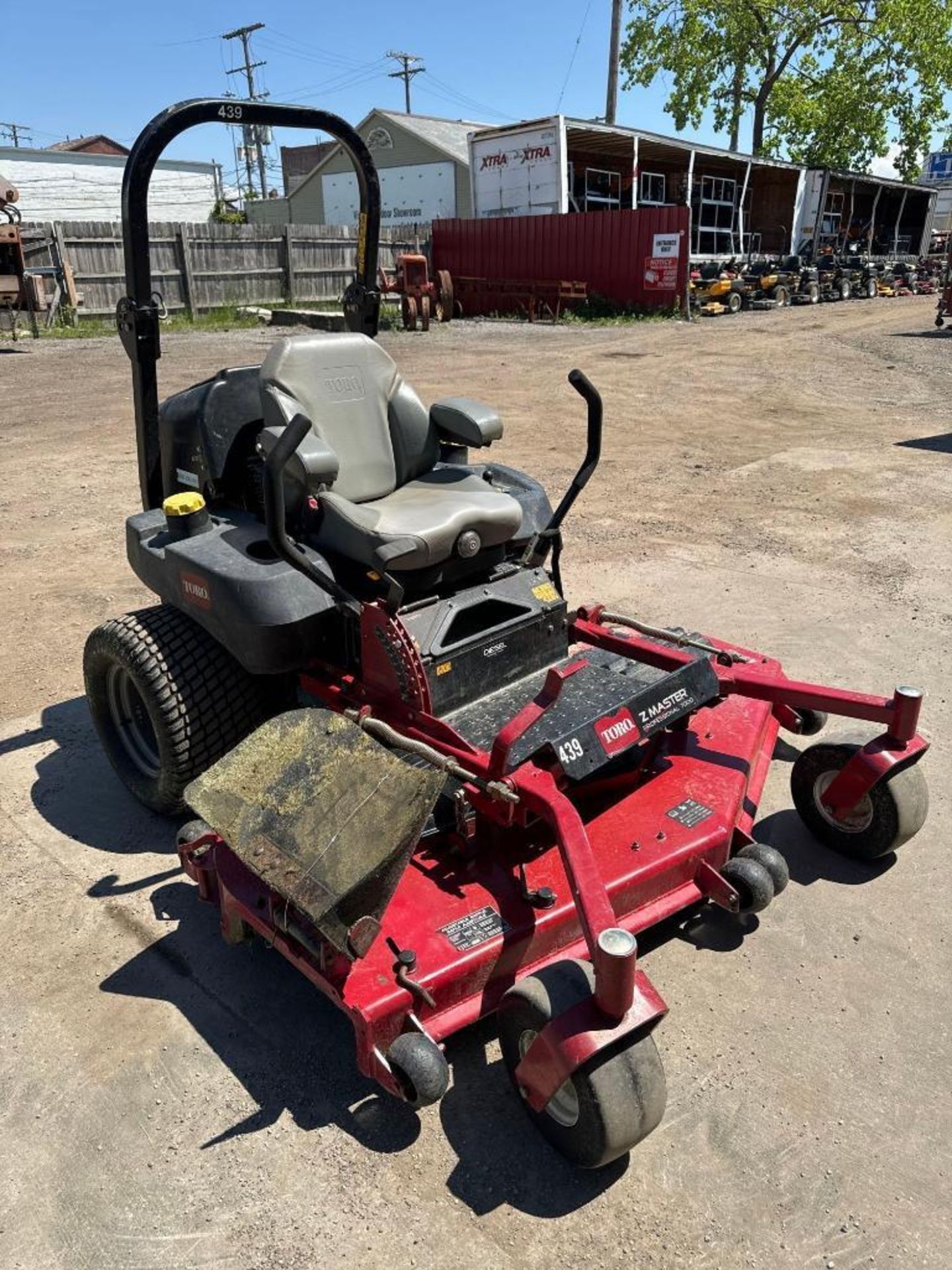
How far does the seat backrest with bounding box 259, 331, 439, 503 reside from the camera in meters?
3.50

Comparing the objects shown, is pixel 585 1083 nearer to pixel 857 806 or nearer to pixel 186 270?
pixel 857 806

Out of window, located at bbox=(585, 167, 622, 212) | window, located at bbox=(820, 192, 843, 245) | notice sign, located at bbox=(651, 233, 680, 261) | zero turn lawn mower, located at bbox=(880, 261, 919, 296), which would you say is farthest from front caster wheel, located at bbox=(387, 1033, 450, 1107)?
window, located at bbox=(820, 192, 843, 245)

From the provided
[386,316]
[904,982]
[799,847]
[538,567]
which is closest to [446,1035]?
[904,982]

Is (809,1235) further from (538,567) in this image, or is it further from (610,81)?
(610,81)

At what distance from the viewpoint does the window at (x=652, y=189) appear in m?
28.0

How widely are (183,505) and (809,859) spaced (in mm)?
2479

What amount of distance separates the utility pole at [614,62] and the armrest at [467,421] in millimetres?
29200

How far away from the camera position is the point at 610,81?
2911 cm

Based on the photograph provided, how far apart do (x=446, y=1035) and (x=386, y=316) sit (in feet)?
63.2


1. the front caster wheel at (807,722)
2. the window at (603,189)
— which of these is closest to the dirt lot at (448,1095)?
the front caster wheel at (807,722)

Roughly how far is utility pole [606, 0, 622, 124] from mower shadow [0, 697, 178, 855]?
29.9 meters

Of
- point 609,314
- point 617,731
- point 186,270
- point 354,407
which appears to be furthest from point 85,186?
point 617,731

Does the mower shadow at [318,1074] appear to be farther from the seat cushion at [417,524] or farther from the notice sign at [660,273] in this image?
the notice sign at [660,273]

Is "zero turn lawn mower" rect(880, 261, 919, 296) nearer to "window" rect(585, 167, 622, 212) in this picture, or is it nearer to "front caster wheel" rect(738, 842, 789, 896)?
"window" rect(585, 167, 622, 212)
